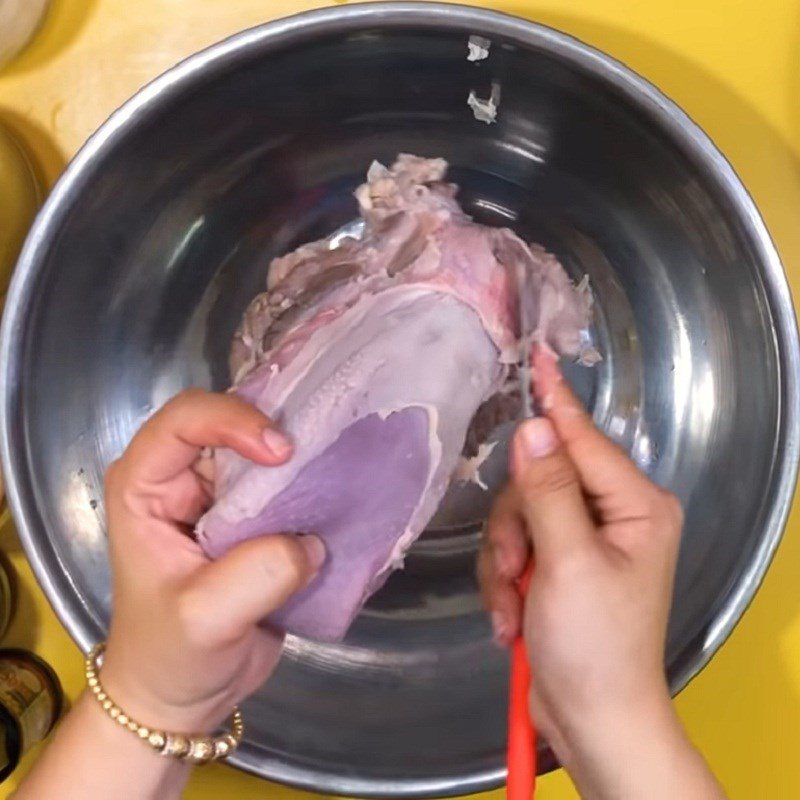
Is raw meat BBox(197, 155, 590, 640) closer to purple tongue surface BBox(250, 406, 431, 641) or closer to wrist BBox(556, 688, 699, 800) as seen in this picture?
purple tongue surface BBox(250, 406, 431, 641)

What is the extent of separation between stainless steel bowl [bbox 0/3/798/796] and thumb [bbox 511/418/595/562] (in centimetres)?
15

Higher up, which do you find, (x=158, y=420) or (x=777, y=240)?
(x=777, y=240)

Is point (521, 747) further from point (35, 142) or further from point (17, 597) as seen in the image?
point (35, 142)

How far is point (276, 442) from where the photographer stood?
0.46 meters

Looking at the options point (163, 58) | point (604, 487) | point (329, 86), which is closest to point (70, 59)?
point (163, 58)

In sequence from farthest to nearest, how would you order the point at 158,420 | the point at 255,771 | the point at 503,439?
the point at 503,439 → the point at 255,771 → the point at 158,420

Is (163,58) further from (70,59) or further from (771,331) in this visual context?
(771,331)

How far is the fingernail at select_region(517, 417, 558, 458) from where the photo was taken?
0.47 meters

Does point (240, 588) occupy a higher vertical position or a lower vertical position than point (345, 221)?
lower

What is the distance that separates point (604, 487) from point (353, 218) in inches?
12.9

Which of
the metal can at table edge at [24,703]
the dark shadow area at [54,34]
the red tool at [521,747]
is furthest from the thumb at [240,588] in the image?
the dark shadow area at [54,34]

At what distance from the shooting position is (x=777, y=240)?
642 millimetres

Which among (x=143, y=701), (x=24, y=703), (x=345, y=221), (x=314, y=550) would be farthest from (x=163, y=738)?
(x=345, y=221)

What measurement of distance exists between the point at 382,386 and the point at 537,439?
94mm
